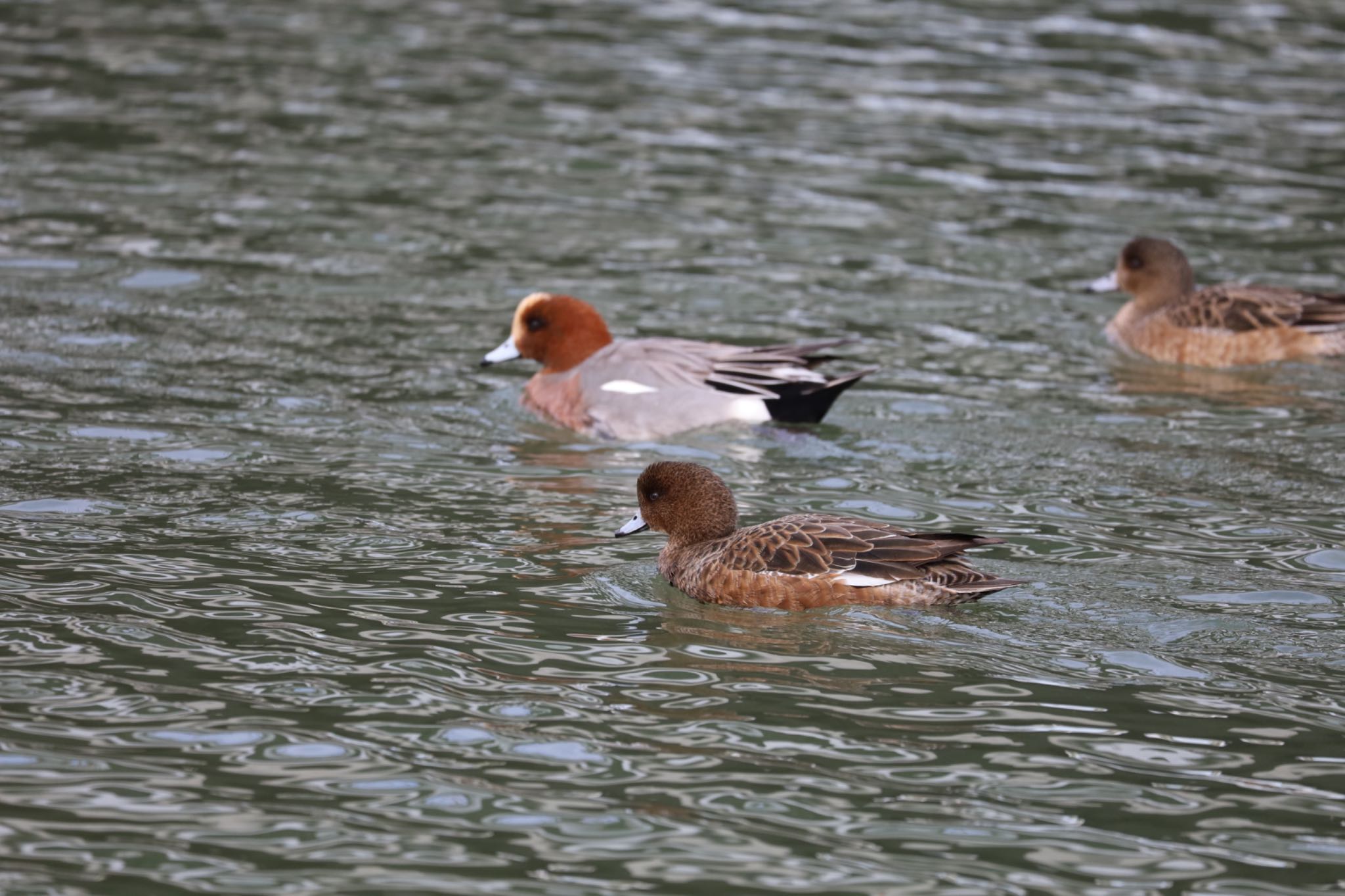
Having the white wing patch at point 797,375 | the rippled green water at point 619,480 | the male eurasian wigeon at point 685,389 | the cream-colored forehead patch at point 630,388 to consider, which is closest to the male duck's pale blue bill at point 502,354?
the rippled green water at point 619,480

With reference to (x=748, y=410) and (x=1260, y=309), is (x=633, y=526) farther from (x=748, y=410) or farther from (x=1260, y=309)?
(x=1260, y=309)

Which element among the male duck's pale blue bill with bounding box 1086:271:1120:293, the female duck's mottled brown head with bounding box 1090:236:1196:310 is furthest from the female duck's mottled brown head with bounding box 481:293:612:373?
the female duck's mottled brown head with bounding box 1090:236:1196:310

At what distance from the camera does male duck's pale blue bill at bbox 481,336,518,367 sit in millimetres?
10820

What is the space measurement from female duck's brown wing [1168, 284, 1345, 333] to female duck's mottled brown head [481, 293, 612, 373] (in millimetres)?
4047

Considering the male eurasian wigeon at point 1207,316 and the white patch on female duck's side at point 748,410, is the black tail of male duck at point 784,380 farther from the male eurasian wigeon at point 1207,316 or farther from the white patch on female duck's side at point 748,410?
the male eurasian wigeon at point 1207,316

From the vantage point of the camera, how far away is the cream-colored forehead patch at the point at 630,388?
33.4 ft

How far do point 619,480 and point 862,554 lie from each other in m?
2.41

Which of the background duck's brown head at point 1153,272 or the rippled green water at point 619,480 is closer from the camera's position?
the rippled green water at point 619,480

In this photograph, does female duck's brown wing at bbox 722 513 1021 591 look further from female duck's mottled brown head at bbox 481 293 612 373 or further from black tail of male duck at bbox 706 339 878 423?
female duck's mottled brown head at bbox 481 293 612 373

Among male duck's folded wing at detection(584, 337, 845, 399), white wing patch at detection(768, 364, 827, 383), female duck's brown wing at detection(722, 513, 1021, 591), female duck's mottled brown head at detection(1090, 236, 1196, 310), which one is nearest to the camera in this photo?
female duck's brown wing at detection(722, 513, 1021, 591)

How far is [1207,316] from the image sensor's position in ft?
39.1

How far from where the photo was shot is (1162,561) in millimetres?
7715

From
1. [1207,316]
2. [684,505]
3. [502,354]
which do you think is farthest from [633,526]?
[1207,316]

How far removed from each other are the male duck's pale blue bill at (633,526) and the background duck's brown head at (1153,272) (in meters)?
5.87
